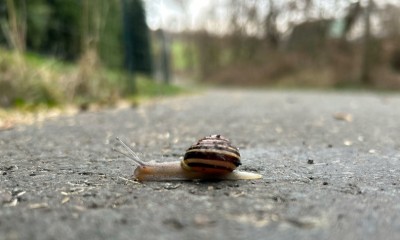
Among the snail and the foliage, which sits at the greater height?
the snail

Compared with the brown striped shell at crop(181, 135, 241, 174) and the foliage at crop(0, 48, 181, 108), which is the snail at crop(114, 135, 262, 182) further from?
the foliage at crop(0, 48, 181, 108)

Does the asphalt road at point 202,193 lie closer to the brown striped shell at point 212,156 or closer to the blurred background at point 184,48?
the brown striped shell at point 212,156

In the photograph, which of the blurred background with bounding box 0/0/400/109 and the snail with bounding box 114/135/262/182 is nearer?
the snail with bounding box 114/135/262/182

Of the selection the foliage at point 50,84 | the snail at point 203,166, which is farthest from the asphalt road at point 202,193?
the foliage at point 50,84

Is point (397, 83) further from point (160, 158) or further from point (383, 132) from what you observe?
point (160, 158)

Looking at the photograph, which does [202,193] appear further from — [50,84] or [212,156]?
[50,84]

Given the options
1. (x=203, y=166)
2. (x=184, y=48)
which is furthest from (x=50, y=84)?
(x=184, y=48)

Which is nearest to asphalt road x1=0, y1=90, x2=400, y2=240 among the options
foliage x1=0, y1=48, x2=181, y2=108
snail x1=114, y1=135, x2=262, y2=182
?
snail x1=114, y1=135, x2=262, y2=182
